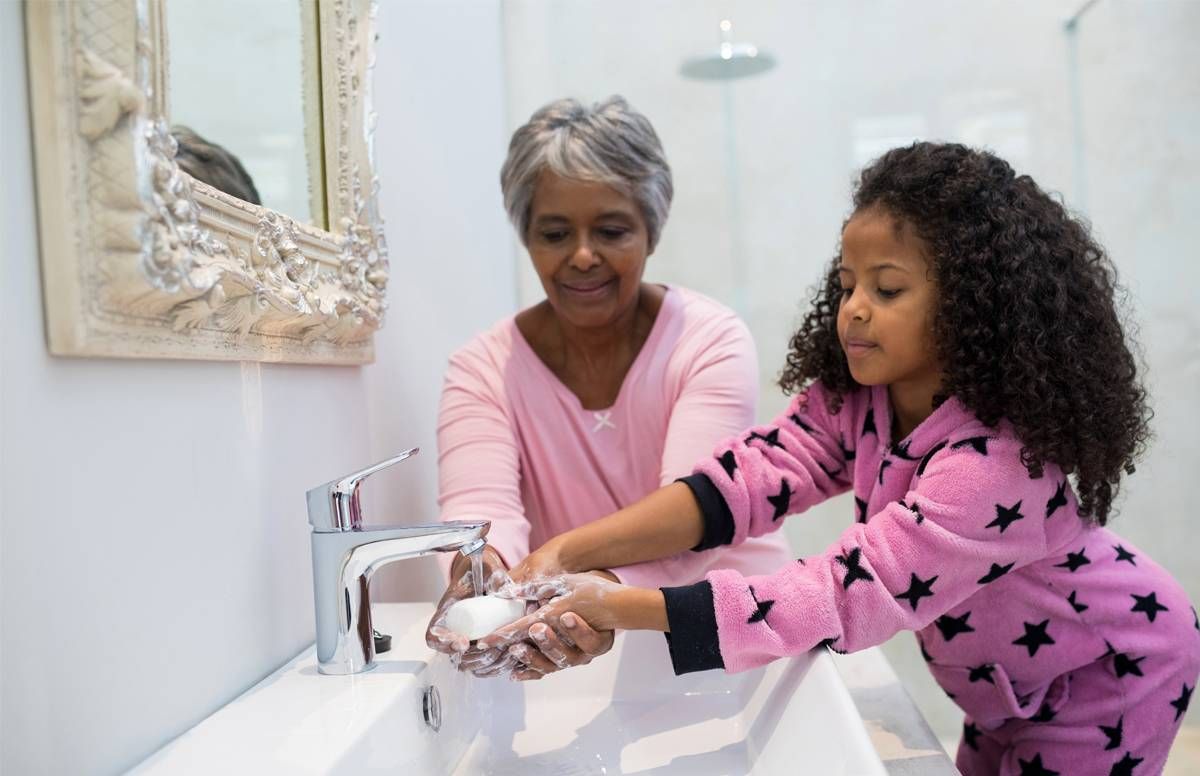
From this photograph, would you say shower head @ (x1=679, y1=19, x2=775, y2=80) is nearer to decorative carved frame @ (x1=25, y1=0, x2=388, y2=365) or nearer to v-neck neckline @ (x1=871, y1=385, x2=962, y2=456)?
v-neck neckline @ (x1=871, y1=385, x2=962, y2=456)

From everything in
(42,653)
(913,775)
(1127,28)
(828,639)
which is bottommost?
(913,775)

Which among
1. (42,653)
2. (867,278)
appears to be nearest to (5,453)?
(42,653)

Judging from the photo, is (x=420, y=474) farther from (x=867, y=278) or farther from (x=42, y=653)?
(x=42, y=653)

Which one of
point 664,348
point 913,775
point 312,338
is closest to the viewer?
point 913,775

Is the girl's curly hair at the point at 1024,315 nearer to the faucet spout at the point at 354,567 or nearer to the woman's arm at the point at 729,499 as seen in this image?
the woman's arm at the point at 729,499

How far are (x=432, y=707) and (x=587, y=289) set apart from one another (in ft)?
2.05

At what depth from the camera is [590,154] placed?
1233 mm

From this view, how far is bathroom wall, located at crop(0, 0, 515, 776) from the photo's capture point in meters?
0.54

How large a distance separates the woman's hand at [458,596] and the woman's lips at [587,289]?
383 millimetres

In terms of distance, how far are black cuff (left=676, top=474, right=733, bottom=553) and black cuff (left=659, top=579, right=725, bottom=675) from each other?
23 cm

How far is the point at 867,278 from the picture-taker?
98cm

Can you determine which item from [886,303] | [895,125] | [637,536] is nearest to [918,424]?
[886,303]

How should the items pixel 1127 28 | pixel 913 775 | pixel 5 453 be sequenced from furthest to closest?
pixel 1127 28, pixel 913 775, pixel 5 453

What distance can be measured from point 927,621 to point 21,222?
2.55 ft
